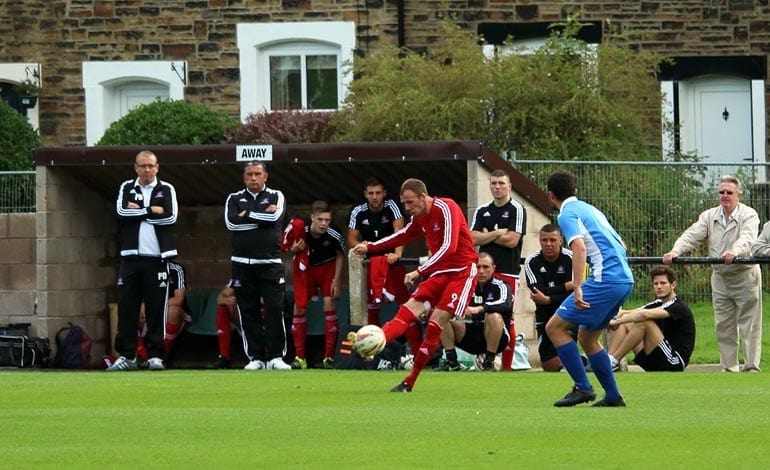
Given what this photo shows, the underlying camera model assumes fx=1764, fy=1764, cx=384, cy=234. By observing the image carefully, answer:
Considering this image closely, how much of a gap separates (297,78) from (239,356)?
33.0 ft

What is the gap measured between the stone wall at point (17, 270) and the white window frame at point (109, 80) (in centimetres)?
853

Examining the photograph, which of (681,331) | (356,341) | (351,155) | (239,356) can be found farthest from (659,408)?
(239,356)

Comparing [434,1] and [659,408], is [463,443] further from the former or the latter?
[434,1]

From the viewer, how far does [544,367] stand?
1834 centimetres

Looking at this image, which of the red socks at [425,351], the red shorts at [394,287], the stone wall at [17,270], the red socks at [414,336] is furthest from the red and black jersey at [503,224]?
the stone wall at [17,270]

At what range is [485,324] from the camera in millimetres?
18188

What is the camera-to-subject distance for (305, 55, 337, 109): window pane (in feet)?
99.3

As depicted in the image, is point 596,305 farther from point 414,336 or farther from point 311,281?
point 311,281

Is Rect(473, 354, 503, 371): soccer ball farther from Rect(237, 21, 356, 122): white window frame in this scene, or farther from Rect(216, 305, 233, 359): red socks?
Rect(237, 21, 356, 122): white window frame

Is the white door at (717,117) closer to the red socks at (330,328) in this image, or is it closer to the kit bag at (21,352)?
the red socks at (330,328)

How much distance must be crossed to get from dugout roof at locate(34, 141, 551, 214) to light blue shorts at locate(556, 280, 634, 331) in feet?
22.4

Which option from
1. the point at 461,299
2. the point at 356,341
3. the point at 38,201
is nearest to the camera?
the point at 356,341

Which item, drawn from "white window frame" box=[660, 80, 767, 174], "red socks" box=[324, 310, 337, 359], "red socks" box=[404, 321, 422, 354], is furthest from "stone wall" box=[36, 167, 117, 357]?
"white window frame" box=[660, 80, 767, 174]

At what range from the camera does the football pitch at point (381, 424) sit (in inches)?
384
